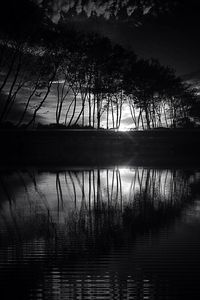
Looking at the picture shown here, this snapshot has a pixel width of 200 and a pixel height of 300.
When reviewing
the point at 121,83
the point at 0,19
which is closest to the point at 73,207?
the point at 0,19

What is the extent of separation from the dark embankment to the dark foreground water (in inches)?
1238

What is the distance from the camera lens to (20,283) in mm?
9969

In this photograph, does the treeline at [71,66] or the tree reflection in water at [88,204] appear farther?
the treeline at [71,66]

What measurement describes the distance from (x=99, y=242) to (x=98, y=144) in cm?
5177

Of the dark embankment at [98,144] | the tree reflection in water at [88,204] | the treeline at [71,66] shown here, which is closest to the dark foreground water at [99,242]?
the tree reflection in water at [88,204]

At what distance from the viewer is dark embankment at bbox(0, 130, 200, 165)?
186 ft

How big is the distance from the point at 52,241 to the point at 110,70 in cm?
6662

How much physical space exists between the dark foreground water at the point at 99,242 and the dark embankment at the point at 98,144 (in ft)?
103

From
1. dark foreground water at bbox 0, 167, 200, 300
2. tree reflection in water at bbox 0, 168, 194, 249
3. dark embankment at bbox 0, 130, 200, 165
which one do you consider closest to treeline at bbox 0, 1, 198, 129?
dark embankment at bbox 0, 130, 200, 165

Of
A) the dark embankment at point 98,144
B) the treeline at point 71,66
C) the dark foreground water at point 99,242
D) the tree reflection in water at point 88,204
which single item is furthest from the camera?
the dark embankment at point 98,144

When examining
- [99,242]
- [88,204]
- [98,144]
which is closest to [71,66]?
[98,144]

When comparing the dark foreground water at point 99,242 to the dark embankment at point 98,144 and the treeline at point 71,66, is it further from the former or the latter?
the treeline at point 71,66

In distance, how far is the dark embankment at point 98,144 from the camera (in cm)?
5659

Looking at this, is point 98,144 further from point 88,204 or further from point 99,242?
point 99,242
